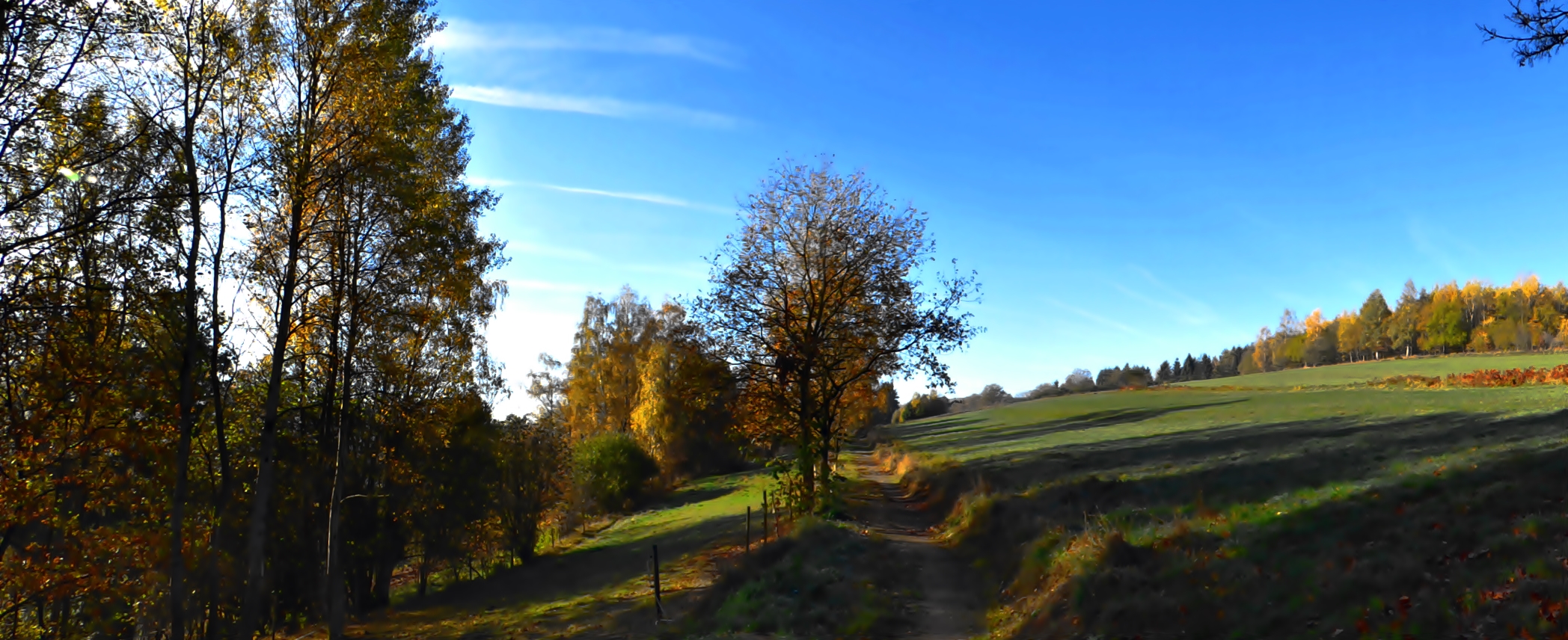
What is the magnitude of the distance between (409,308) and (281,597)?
14.2 m

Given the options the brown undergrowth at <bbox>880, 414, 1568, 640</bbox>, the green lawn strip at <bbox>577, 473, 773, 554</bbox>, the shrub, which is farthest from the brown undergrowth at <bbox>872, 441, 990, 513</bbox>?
the shrub

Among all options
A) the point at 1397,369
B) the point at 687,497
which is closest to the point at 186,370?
the point at 687,497

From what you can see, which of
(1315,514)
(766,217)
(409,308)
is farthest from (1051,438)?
(409,308)

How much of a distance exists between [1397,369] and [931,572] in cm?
10190

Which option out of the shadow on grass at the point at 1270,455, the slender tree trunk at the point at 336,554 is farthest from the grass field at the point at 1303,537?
the slender tree trunk at the point at 336,554

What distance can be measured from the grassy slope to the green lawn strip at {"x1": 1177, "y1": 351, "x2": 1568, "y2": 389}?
68.5m

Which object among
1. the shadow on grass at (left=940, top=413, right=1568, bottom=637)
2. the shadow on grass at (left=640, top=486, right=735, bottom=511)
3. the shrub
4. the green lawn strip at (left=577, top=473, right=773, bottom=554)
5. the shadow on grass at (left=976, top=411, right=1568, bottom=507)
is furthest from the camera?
the shadow on grass at (left=640, top=486, right=735, bottom=511)

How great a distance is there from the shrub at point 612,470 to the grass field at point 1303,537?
Answer: 27631 mm

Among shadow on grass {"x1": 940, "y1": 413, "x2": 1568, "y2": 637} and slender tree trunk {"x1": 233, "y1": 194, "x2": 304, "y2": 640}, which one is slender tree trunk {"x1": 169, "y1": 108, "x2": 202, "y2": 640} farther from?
shadow on grass {"x1": 940, "y1": 413, "x2": 1568, "y2": 637}

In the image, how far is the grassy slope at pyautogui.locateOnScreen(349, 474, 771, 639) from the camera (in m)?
22.6

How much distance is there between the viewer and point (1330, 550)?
11.6 m

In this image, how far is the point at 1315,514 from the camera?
1342 centimetres

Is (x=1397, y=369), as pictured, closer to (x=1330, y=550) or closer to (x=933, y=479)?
(x=933, y=479)

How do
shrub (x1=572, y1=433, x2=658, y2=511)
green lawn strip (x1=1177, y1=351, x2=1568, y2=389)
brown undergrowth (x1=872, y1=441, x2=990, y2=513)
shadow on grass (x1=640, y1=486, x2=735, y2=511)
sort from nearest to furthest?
brown undergrowth (x1=872, y1=441, x2=990, y2=513) < shrub (x1=572, y1=433, x2=658, y2=511) < shadow on grass (x1=640, y1=486, x2=735, y2=511) < green lawn strip (x1=1177, y1=351, x2=1568, y2=389)
